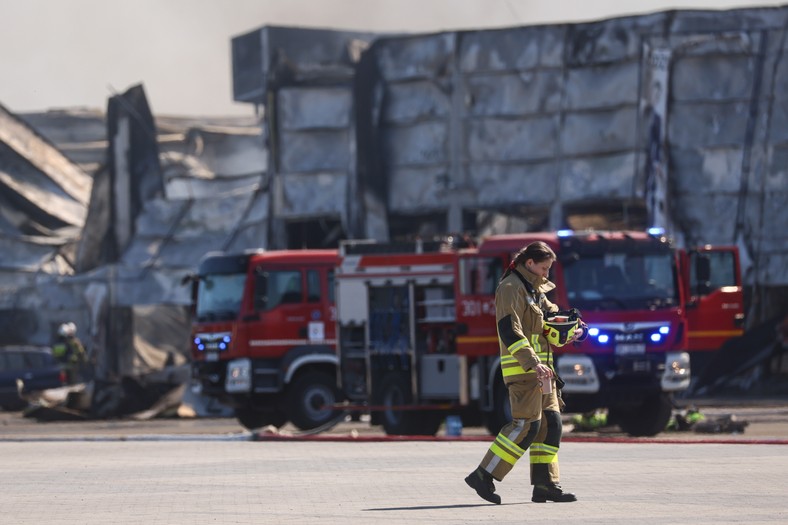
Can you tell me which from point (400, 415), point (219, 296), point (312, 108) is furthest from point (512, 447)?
point (312, 108)

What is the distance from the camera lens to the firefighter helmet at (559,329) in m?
9.76

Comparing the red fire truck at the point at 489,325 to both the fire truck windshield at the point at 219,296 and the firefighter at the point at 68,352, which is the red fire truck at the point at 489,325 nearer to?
the fire truck windshield at the point at 219,296

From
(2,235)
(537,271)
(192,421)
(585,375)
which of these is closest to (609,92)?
(192,421)

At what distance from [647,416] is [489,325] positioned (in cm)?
236

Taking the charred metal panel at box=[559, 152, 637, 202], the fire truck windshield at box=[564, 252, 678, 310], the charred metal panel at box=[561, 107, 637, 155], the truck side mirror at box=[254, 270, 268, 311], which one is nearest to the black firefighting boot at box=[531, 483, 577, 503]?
the fire truck windshield at box=[564, 252, 678, 310]

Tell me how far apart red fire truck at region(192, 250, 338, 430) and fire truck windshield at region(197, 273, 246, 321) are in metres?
0.02

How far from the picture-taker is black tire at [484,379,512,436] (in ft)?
62.3

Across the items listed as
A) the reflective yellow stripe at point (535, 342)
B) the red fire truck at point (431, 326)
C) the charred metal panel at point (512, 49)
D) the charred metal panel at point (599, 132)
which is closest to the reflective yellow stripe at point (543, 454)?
the reflective yellow stripe at point (535, 342)

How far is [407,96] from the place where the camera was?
3603 cm

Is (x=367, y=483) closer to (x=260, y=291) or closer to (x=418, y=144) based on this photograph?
(x=260, y=291)

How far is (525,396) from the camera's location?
971cm

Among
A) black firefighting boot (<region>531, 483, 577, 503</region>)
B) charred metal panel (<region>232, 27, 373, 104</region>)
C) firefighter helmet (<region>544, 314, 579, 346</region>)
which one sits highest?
charred metal panel (<region>232, 27, 373, 104</region>)

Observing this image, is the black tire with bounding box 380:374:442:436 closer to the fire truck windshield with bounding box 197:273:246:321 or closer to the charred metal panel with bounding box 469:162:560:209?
the fire truck windshield with bounding box 197:273:246:321

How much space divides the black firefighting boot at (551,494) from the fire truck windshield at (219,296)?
1396cm
